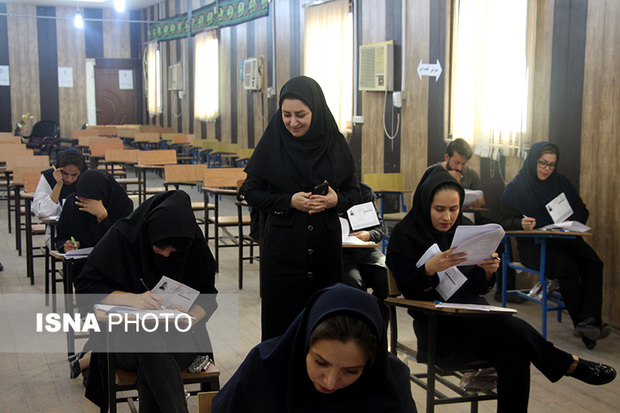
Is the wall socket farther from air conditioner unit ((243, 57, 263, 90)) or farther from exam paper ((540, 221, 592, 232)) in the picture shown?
exam paper ((540, 221, 592, 232))

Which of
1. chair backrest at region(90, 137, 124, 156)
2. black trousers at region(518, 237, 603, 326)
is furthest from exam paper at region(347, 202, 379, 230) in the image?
chair backrest at region(90, 137, 124, 156)

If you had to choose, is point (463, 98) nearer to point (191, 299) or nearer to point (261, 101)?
point (191, 299)

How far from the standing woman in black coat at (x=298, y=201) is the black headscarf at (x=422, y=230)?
1.29 feet

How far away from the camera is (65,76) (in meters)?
17.7

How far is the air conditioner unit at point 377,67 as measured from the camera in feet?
24.9

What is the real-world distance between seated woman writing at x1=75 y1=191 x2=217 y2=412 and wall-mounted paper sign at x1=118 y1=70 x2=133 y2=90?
1638 centimetres

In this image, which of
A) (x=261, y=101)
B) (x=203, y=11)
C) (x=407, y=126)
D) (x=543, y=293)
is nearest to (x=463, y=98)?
(x=407, y=126)

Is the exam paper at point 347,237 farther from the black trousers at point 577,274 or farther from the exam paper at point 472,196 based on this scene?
the exam paper at point 472,196

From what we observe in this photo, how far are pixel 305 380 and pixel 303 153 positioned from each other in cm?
168

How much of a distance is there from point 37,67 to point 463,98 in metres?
13.9

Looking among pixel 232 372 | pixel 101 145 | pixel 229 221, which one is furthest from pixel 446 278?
pixel 101 145

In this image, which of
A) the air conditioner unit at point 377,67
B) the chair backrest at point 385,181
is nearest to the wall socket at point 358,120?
the air conditioner unit at point 377,67

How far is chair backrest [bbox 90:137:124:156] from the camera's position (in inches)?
411

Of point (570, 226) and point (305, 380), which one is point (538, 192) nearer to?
point (570, 226)
